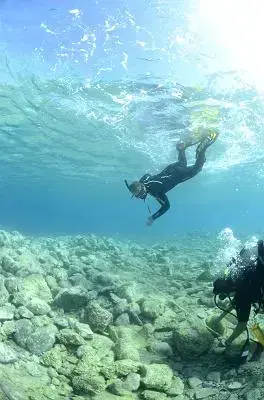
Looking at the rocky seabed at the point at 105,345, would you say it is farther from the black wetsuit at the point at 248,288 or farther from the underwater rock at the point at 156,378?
the black wetsuit at the point at 248,288

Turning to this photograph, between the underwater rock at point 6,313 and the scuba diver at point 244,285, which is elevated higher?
the scuba diver at point 244,285

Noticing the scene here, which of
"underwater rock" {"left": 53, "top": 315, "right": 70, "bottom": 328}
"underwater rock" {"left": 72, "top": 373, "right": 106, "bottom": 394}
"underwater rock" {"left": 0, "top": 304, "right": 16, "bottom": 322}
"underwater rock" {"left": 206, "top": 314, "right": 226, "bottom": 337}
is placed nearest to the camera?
"underwater rock" {"left": 72, "top": 373, "right": 106, "bottom": 394}

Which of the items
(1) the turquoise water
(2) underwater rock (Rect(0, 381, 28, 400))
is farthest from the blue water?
(2) underwater rock (Rect(0, 381, 28, 400))

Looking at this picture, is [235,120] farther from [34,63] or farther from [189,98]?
[34,63]

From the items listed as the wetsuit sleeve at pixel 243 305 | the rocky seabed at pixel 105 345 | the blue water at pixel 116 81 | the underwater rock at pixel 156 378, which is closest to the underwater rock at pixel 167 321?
the rocky seabed at pixel 105 345

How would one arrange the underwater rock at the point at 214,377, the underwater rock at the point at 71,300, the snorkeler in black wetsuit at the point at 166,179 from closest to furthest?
the underwater rock at the point at 214,377
the underwater rock at the point at 71,300
the snorkeler in black wetsuit at the point at 166,179

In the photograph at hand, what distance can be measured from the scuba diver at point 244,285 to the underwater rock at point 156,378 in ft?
4.89

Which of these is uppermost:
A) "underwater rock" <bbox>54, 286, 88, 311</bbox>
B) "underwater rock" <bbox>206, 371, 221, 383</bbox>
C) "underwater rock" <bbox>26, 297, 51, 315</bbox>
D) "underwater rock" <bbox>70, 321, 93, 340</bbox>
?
"underwater rock" <bbox>54, 286, 88, 311</bbox>

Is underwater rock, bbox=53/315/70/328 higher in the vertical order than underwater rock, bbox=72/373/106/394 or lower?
higher

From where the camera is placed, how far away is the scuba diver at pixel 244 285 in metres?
6.02

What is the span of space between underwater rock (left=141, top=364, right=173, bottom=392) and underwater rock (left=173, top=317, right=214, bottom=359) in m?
0.90

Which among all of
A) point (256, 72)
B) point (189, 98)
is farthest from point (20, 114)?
point (256, 72)

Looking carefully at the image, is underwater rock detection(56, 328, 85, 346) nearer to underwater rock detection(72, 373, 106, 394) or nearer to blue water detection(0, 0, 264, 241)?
underwater rock detection(72, 373, 106, 394)

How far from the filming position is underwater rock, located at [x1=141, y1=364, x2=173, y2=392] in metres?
5.23
